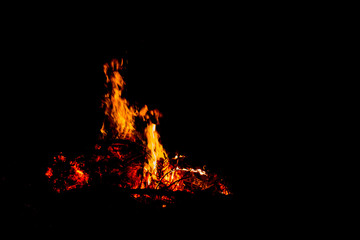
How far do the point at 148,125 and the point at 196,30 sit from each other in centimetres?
235

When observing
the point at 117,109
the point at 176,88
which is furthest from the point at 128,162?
the point at 176,88

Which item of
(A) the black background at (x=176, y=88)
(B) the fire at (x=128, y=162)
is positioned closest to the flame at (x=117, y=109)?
(B) the fire at (x=128, y=162)

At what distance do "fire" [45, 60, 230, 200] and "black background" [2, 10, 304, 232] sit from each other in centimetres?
23

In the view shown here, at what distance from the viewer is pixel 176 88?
3.70 m

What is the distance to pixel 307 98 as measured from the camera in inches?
103

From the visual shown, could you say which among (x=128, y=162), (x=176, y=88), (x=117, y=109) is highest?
(x=176, y=88)

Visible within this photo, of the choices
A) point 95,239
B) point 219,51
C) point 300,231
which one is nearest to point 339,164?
point 300,231

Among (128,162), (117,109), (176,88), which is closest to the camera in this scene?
(176,88)

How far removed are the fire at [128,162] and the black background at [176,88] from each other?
0.23 metres

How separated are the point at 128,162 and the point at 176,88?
2.05 meters

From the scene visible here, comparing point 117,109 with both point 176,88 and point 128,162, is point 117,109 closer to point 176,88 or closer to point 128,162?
point 128,162

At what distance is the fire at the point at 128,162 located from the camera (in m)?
3.85

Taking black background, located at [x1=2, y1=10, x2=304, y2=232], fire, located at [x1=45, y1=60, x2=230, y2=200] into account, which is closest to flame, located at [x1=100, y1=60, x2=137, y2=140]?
fire, located at [x1=45, y1=60, x2=230, y2=200]

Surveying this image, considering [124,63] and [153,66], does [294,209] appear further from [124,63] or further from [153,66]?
[124,63]
